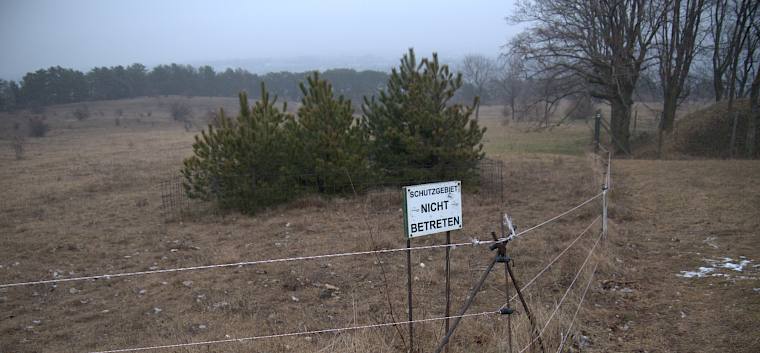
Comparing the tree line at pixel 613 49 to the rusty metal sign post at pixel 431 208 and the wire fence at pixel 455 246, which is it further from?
the rusty metal sign post at pixel 431 208

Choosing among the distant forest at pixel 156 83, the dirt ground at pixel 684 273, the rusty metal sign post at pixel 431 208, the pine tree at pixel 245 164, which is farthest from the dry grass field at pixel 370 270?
the distant forest at pixel 156 83

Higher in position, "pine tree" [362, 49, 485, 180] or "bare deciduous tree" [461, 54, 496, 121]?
"bare deciduous tree" [461, 54, 496, 121]

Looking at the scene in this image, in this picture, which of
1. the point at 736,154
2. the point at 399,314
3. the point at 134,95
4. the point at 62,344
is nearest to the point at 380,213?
the point at 399,314

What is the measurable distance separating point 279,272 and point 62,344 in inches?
107

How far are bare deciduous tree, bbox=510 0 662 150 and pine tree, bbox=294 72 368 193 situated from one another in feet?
33.7

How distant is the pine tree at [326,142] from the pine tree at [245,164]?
432 millimetres

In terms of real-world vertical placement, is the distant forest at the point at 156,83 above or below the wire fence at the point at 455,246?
above

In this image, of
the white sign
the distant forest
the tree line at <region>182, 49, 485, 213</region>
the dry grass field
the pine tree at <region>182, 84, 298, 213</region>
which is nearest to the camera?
the white sign

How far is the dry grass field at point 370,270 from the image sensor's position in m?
4.94

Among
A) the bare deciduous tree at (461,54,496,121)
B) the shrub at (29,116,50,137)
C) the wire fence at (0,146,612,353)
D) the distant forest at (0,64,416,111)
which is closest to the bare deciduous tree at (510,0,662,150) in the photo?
the wire fence at (0,146,612,353)

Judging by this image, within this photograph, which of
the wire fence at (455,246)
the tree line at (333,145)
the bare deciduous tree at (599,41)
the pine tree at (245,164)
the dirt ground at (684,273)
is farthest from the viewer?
the bare deciduous tree at (599,41)

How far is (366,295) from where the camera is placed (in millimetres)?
6344

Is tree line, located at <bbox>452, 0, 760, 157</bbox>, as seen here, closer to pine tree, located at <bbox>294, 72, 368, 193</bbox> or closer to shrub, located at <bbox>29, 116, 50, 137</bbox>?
pine tree, located at <bbox>294, 72, 368, 193</bbox>

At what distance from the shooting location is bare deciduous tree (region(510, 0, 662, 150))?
19.2 m
